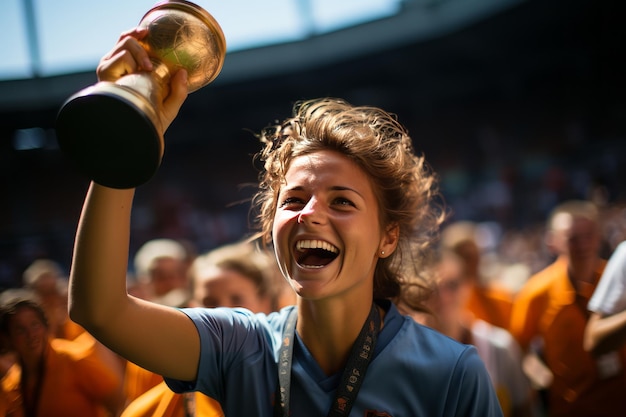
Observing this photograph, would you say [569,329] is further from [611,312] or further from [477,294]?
[611,312]

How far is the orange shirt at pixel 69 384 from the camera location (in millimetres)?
2430

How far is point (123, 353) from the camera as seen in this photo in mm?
1299

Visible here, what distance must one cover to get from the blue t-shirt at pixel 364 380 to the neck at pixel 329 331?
5 centimetres

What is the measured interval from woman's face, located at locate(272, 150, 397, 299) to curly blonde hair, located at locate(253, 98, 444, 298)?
5cm

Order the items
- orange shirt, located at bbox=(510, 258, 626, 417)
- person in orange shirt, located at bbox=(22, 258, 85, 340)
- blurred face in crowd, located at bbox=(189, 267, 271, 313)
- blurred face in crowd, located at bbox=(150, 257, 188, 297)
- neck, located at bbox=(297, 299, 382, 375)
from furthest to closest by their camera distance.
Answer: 1. blurred face in crowd, located at bbox=(150, 257, 188, 297)
2. person in orange shirt, located at bbox=(22, 258, 85, 340)
3. orange shirt, located at bbox=(510, 258, 626, 417)
4. blurred face in crowd, located at bbox=(189, 267, 271, 313)
5. neck, located at bbox=(297, 299, 382, 375)

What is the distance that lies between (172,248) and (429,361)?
3209mm

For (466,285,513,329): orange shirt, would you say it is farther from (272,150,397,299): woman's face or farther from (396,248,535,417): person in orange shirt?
(272,150,397,299): woman's face

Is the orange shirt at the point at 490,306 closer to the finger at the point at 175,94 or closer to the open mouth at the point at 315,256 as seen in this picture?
the open mouth at the point at 315,256

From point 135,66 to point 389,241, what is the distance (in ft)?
3.04

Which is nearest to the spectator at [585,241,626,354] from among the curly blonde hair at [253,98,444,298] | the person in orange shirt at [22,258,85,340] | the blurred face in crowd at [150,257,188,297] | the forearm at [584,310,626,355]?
the forearm at [584,310,626,355]

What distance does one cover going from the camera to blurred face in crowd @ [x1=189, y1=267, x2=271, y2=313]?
2604mm

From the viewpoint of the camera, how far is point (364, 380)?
1468mm

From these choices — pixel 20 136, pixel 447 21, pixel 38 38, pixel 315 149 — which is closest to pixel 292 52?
pixel 447 21

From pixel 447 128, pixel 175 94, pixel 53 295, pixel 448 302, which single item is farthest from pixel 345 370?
pixel 447 128
